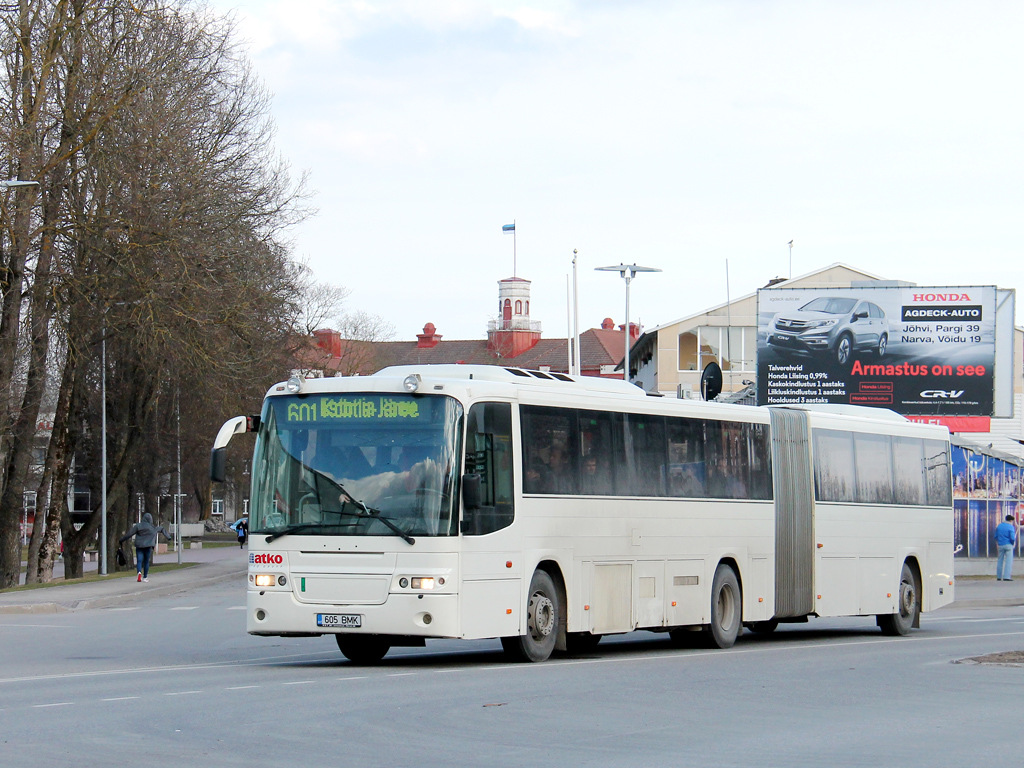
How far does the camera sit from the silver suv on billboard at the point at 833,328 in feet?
144

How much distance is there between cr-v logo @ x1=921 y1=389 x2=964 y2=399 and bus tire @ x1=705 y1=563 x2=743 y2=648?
87.3 ft

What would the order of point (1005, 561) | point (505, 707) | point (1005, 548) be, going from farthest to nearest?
point (1005, 561), point (1005, 548), point (505, 707)

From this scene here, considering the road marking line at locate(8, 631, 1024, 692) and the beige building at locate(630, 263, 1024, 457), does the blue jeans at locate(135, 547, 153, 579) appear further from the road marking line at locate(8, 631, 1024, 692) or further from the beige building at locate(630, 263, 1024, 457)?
the beige building at locate(630, 263, 1024, 457)

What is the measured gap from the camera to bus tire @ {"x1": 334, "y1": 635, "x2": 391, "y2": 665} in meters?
15.5

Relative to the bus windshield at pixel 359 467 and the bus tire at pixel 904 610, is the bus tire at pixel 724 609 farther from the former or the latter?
the bus windshield at pixel 359 467

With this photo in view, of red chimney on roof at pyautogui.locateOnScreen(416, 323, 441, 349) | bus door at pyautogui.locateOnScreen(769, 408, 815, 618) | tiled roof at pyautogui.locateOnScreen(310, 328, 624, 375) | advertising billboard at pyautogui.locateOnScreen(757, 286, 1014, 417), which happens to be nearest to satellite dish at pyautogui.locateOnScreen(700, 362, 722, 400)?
bus door at pyautogui.locateOnScreen(769, 408, 815, 618)

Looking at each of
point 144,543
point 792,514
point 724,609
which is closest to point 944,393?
point 144,543

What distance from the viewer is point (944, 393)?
43.7 metres

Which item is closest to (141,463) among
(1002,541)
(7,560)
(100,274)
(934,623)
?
(7,560)

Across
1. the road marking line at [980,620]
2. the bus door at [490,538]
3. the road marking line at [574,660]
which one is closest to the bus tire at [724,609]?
the road marking line at [574,660]

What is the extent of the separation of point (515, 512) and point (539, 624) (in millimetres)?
1275

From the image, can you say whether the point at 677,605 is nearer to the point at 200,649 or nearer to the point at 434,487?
the point at 434,487

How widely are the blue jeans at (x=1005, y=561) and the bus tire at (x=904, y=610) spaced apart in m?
16.6

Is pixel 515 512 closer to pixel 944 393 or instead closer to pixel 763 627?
pixel 763 627
